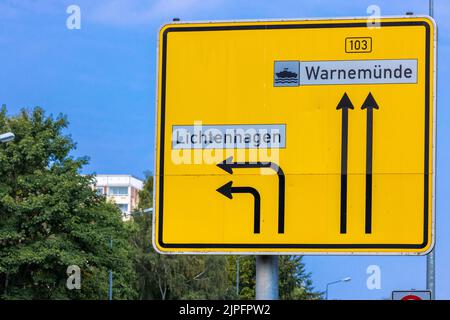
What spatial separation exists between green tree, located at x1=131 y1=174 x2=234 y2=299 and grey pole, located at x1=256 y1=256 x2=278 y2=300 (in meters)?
61.4

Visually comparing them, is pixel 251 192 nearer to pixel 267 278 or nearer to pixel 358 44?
pixel 267 278

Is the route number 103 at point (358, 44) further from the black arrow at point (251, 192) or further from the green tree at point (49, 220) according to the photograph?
the green tree at point (49, 220)

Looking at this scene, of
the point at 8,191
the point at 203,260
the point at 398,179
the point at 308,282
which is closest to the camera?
the point at 398,179

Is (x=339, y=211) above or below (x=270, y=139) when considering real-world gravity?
below

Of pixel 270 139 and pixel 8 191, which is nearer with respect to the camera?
pixel 270 139

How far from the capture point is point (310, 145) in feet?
15.4

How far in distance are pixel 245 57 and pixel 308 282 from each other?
79748mm

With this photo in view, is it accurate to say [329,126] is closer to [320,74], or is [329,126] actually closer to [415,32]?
[320,74]

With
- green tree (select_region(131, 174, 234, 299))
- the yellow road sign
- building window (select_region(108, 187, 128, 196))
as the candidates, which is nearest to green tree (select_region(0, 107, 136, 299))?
green tree (select_region(131, 174, 234, 299))

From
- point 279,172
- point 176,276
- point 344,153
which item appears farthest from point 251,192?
point 176,276

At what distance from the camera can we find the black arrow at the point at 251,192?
4.75 m

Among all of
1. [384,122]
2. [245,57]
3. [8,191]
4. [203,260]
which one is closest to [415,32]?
[384,122]

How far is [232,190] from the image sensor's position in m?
4.78

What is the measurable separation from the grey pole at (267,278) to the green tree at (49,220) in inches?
1589
